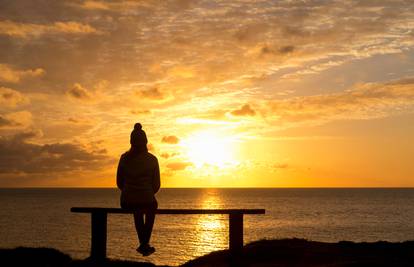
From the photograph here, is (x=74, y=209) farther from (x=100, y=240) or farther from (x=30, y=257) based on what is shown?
(x=30, y=257)

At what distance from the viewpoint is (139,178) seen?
11.3 metres

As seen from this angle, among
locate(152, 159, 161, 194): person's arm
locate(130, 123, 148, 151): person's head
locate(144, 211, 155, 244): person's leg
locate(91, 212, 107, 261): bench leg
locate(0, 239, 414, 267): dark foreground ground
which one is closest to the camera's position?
locate(130, 123, 148, 151): person's head

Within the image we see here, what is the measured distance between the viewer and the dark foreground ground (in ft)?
44.7

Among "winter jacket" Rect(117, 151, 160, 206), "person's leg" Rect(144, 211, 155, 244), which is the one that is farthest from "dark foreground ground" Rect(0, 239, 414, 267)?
"winter jacket" Rect(117, 151, 160, 206)

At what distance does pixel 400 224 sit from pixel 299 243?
81.5m

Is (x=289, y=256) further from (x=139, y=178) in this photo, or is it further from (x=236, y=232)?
(x=139, y=178)

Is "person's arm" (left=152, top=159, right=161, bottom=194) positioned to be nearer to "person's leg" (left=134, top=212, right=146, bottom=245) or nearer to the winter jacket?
the winter jacket

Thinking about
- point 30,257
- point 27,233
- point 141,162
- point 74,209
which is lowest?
point 27,233

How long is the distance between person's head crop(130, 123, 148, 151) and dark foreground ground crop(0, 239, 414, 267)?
3271 millimetres

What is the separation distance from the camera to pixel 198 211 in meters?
11.8

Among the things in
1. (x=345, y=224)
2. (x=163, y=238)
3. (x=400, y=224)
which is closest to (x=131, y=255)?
(x=163, y=238)

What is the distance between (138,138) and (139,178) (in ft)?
2.83

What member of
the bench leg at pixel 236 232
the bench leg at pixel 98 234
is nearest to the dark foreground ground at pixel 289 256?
the bench leg at pixel 98 234

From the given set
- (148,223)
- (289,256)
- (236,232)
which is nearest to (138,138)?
(148,223)
